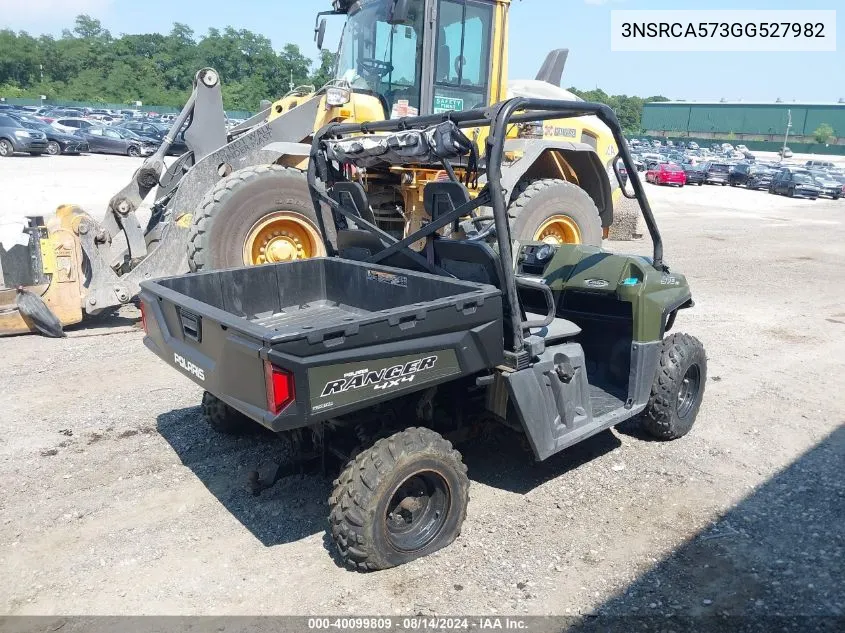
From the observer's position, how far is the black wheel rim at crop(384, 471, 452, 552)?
11.6ft

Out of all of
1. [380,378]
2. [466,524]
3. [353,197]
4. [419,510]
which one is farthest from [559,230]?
[380,378]

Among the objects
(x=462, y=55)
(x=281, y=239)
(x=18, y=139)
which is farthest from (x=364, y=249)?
(x=18, y=139)

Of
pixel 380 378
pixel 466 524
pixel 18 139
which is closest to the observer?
pixel 380 378

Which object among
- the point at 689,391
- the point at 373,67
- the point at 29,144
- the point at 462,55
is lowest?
the point at 689,391

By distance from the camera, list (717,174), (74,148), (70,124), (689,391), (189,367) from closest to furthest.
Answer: (189,367)
(689,391)
(74,148)
(70,124)
(717,174)

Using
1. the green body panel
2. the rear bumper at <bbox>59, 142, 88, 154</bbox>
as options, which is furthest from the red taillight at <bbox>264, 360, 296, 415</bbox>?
the rear bumper at <bbox>59, 142, 88, 154</bbox>

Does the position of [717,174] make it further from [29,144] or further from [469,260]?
[469,260]

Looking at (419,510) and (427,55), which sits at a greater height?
(427,55)

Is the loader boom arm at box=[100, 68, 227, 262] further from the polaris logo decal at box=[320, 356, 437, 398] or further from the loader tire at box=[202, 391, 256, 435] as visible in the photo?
the polaris logo decal at box=[320, 356, 437, 398]

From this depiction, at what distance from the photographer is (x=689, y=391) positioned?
5125 millimetres

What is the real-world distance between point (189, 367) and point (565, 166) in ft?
20.2

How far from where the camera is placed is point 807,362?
269 inches

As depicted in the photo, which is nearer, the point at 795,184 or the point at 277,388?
the point at 277,388

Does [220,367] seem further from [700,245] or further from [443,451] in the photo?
[700,245]
